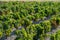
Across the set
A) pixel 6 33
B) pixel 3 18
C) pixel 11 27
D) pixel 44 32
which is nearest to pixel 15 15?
pixel 3 18

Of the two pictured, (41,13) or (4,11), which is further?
(4,11)

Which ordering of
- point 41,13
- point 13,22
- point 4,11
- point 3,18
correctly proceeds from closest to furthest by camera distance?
point 13,22 < point 3,18 < point 41,13 < point 4,11

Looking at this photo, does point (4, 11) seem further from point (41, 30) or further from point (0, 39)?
point (41, 30)

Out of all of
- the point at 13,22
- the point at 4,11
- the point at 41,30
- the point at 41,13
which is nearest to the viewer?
the point at 41,30

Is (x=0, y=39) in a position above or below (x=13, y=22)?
below

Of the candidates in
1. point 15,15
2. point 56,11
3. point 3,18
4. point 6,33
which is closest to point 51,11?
point 56,11

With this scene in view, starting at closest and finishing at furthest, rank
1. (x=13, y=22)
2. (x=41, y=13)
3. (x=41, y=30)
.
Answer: (x=41, y=30), (x=13, y=22), (x=41, y=13)

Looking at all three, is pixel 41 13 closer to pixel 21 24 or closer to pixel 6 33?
pixel 21 24

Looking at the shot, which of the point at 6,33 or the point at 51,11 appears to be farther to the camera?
the point at 51,11
